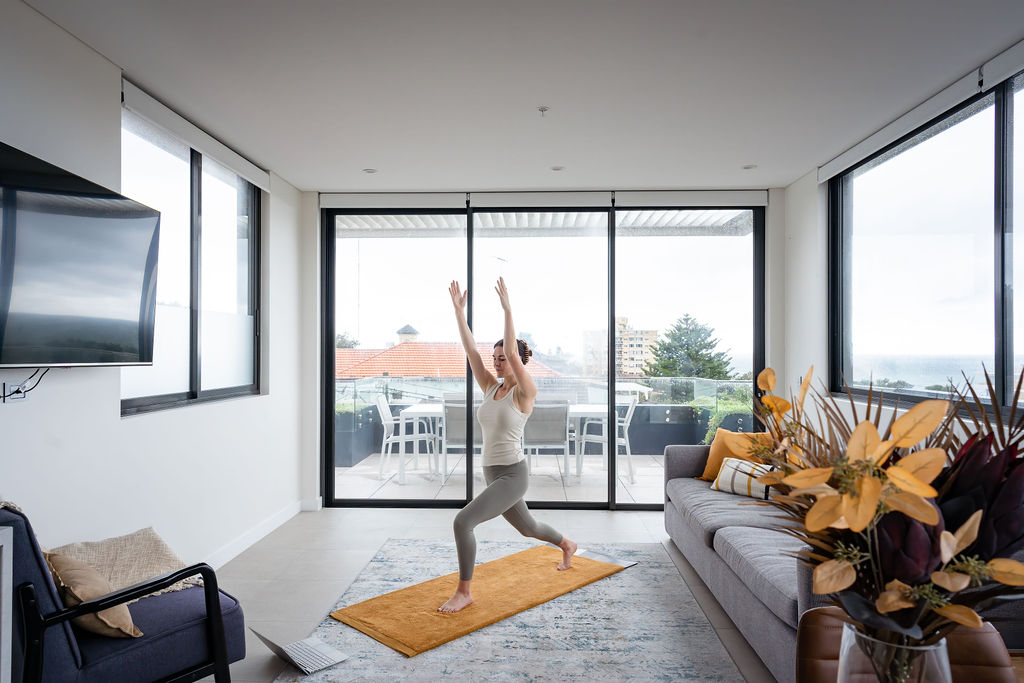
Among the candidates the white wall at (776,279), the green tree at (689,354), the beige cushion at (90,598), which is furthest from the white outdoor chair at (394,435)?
the beige cushion at (90,598)

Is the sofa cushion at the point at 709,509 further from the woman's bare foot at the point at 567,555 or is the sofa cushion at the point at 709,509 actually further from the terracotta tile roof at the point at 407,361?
the terracotta tile roof at the point at 407,361

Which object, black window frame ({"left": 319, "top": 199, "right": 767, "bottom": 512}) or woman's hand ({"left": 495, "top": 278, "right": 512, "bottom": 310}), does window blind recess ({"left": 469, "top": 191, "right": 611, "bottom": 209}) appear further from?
woman's hand ({"left": 495, "top": 278, "right": 512, "bottom": 310})

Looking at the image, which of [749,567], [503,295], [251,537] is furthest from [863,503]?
[251,537]

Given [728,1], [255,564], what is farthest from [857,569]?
[255,564]

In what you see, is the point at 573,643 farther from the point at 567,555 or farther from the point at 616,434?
the point at 616,434

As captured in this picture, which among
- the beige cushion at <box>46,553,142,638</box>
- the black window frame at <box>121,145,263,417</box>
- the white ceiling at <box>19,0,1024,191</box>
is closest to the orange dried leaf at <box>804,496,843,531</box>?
the beige cushion at <box>46,553,142,638</box>

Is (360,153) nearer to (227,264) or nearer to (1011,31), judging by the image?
(227,264)

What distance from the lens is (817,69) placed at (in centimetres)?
305

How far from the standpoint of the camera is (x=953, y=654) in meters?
1.09

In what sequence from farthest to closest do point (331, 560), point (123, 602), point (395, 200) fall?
point (395, 200) → point (331, 560) → point (123, 602)

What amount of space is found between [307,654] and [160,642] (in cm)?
84

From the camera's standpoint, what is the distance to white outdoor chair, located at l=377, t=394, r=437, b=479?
5.69 meters

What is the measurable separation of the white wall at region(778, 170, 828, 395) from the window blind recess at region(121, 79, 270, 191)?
13.1ft

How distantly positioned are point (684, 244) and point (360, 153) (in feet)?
9.18
